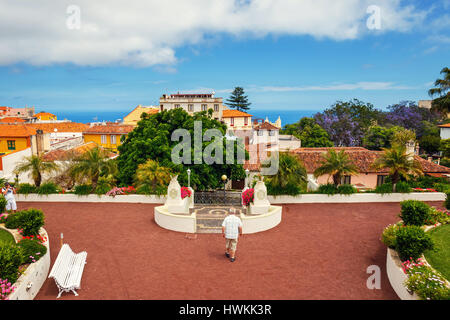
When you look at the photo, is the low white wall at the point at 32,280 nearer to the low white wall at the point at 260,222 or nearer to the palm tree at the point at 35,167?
the low white wall at the point at 260,222

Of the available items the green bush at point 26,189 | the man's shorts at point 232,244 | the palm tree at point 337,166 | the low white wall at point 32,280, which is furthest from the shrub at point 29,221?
the palm tree at point 337,166

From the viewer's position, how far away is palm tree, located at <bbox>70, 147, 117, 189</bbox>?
59.9ft

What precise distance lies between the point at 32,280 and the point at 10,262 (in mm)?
830

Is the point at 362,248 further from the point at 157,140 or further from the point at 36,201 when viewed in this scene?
the point at 36,201

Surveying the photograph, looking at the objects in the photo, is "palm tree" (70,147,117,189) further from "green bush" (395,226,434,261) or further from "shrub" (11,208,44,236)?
"green bush" (395,226,434,261)

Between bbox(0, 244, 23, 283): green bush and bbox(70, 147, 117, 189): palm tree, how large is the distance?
9.83m

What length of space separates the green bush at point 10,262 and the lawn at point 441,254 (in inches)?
437

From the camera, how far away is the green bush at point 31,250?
373 inches

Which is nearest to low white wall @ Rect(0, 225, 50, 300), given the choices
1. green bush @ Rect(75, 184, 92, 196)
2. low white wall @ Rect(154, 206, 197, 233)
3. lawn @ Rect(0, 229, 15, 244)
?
lawn @ Rect(0, 229, 15, 244)

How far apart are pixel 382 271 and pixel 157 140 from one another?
14401 mm

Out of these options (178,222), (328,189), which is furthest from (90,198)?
(328,189)

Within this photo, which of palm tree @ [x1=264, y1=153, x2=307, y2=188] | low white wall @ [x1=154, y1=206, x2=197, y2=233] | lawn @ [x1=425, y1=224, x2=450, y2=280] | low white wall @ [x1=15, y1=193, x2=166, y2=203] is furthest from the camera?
low white wall @ [x1=15, y1=193, x2=166, y2=203]

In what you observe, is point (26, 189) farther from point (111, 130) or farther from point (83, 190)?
point (111, 130)

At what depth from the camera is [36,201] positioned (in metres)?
18.4
